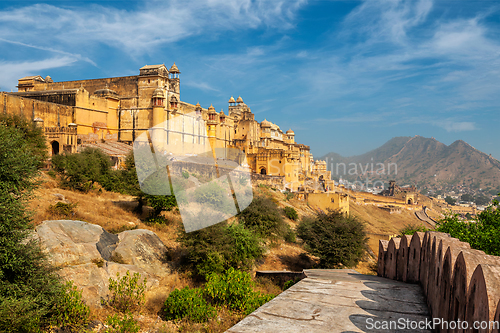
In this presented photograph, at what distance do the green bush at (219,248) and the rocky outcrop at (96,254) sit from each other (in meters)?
1.10

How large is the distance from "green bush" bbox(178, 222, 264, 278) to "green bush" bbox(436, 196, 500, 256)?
7.53m

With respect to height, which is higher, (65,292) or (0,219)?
(0,219)

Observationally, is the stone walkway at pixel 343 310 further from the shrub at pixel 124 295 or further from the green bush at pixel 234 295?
the shrub at pixel 124 295

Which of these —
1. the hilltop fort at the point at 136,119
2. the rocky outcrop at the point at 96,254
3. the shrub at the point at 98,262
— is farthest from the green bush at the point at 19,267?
the hilltop fort at the point at 136,119

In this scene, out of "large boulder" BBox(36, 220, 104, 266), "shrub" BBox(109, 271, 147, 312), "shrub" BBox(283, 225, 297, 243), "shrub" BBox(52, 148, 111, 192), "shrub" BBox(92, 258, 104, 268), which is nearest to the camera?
"shrub" BBox(109, 271, 147, 312)

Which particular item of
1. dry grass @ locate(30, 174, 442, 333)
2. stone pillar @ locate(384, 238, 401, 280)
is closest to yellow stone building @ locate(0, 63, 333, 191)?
dry grass @ locate(30, 174, 442, 333)

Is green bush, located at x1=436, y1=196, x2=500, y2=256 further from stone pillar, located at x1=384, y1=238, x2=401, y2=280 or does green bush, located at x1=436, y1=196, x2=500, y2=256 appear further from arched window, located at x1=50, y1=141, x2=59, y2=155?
arched window, located at x1=50, y1=141, x2=59, y2=155

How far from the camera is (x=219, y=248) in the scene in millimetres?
11500

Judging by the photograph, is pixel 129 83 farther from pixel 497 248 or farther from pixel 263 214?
pixel 497 248

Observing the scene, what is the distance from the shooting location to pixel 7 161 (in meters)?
6.73

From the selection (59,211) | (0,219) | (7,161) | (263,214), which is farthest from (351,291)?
(263,214)

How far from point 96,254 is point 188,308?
131 inches

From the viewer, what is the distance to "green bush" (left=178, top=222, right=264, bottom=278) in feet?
36.4

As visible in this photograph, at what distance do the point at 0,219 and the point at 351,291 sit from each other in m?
6.64
